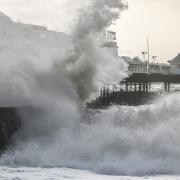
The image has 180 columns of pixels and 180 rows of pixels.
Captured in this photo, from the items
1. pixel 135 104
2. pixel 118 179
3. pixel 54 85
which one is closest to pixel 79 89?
pixel 54 85

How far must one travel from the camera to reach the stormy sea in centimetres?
1838

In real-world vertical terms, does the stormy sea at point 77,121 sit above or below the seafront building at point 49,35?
below

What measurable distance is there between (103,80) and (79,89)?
240cm

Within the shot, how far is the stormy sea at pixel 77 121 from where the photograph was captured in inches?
723

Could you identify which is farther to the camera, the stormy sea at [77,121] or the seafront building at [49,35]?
the seafront building at [49,35]

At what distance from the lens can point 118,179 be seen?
16.7m

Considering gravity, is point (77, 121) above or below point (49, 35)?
below

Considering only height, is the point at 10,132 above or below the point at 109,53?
below

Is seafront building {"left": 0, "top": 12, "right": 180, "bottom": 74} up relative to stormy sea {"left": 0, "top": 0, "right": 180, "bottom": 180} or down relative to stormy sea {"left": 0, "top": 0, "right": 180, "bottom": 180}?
up

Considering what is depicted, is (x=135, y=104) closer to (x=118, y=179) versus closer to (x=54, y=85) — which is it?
(x=54, y=85)

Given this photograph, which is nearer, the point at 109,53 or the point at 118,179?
the point at 118,179

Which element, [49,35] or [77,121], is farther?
[49,35]

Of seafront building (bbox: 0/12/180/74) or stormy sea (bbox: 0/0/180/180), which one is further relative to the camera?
seafront building (bbox: 0/12/180/74)

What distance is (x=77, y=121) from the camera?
25453 millimetres
